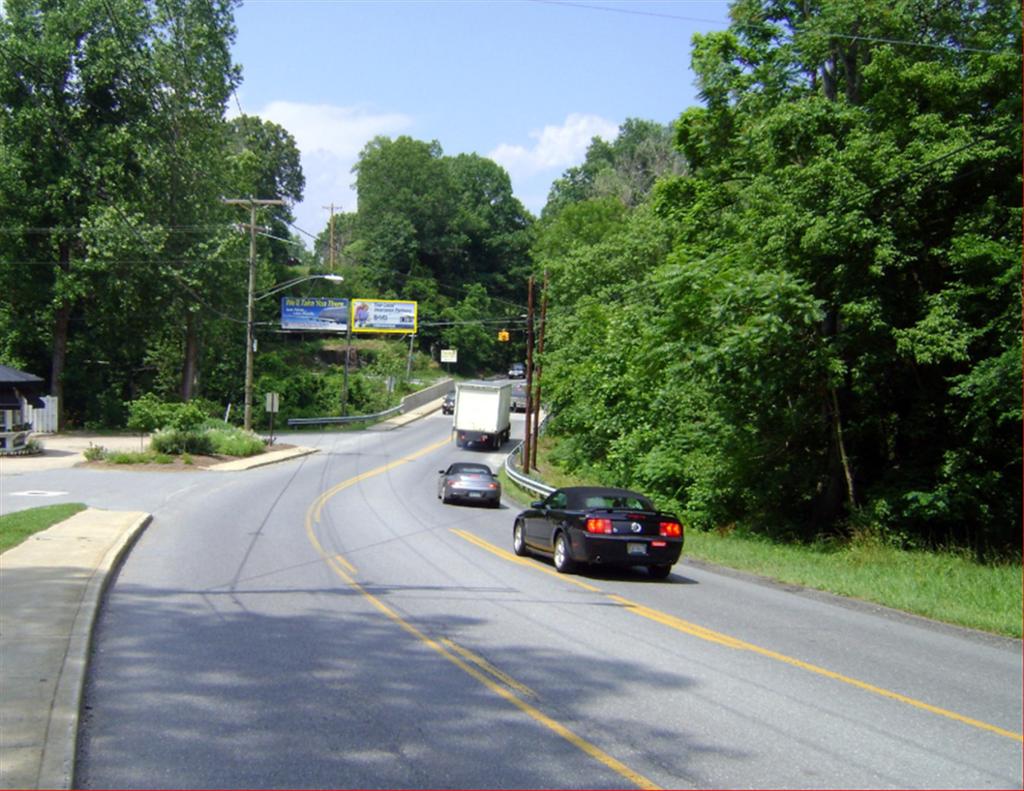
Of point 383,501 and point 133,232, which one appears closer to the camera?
point 383,501

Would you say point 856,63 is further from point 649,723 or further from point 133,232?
point 133,232

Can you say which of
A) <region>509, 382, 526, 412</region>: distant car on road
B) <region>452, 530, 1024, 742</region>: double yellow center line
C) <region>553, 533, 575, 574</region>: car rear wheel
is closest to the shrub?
<region>553, 533, 575, 574</region>: car rear wheel

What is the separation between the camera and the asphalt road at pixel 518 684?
6.18 m

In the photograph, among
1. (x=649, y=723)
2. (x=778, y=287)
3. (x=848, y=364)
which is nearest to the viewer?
(x=649, y=723)

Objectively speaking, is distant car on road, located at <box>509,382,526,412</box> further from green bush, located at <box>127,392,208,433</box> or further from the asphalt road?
the asphalt road

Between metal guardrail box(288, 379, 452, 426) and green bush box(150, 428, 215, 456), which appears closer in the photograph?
green bush box(150, 428, 215, 456)

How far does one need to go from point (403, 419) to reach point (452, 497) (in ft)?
138

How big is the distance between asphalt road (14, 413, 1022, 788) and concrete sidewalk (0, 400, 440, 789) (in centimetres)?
23

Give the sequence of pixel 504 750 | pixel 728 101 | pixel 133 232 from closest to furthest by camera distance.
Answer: pixel 504 750 → pixel 728 101 → pixel 133 232

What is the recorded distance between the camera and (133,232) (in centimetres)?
4869

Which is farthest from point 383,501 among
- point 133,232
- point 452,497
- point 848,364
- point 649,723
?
point 133,232

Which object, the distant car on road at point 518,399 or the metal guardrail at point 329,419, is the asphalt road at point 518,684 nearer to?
the metal guardrail at point 329,419

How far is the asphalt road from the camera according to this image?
20.3 feet

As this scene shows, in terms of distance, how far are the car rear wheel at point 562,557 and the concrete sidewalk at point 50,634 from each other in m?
6.81
